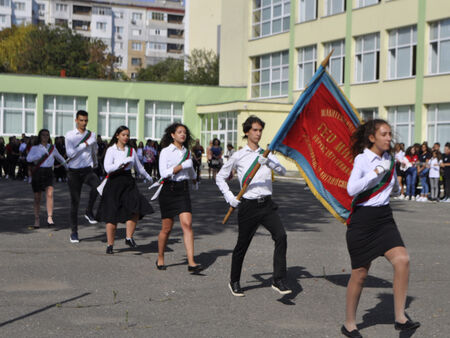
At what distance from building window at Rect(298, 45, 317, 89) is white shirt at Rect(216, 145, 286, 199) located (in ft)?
125

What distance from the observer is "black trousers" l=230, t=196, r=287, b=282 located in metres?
7.39

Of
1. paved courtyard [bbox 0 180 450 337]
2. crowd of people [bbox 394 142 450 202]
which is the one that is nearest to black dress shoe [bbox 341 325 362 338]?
paved courtyard [bbox 0 180 450 337]

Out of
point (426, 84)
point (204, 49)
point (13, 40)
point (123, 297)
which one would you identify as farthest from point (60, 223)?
point (13, 40)

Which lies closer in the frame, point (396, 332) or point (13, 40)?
point (396, 332)

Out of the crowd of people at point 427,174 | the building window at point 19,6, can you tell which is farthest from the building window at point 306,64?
the building window at point 19,6

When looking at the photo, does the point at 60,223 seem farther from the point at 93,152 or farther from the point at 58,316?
the point at 58,316

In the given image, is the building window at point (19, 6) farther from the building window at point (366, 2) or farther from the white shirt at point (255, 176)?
the white shirt at point (255, 176)

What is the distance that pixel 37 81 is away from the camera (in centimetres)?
5041

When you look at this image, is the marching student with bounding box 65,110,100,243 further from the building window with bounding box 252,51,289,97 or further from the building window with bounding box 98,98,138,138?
the building window with bounding box 98,98,138,138

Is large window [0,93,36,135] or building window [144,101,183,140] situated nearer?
large window [0,93,36,135]

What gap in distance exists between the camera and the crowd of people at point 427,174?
23.0 metres

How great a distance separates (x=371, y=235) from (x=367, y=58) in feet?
118

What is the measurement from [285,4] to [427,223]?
113 ft

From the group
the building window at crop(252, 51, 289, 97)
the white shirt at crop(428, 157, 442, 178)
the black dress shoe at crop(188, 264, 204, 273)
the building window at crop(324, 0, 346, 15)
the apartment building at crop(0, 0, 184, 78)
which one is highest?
the apartment building at crop(0, 0, 184, 78)
